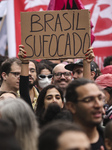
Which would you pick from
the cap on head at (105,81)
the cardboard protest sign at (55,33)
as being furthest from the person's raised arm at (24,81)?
the cap on head at (105,81)

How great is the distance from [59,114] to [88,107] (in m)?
0.42

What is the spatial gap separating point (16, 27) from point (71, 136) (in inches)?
236

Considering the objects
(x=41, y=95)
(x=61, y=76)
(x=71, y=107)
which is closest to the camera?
(x=71, y=107)

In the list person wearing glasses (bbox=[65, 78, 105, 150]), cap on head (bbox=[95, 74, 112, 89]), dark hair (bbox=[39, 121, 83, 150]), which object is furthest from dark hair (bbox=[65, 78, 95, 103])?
cap on head (bbox=[95, 74, 112, 89])

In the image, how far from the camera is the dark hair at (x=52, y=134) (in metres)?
2.55

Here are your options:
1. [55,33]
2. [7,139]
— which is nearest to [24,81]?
[55,33]

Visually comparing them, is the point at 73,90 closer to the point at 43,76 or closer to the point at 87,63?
the point at 87,63

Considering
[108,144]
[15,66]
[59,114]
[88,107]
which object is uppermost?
[15,66]

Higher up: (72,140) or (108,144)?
(72,140)

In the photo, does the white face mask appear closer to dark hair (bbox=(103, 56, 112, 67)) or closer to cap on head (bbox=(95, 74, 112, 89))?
dark hair (bbox=(103, 56, 112, 67))

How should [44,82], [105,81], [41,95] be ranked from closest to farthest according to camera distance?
[41,95]
[105,81]
[44,82]

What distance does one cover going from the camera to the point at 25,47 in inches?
198

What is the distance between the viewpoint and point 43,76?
7.05 metres

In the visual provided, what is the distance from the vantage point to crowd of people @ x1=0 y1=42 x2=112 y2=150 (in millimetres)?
2547
